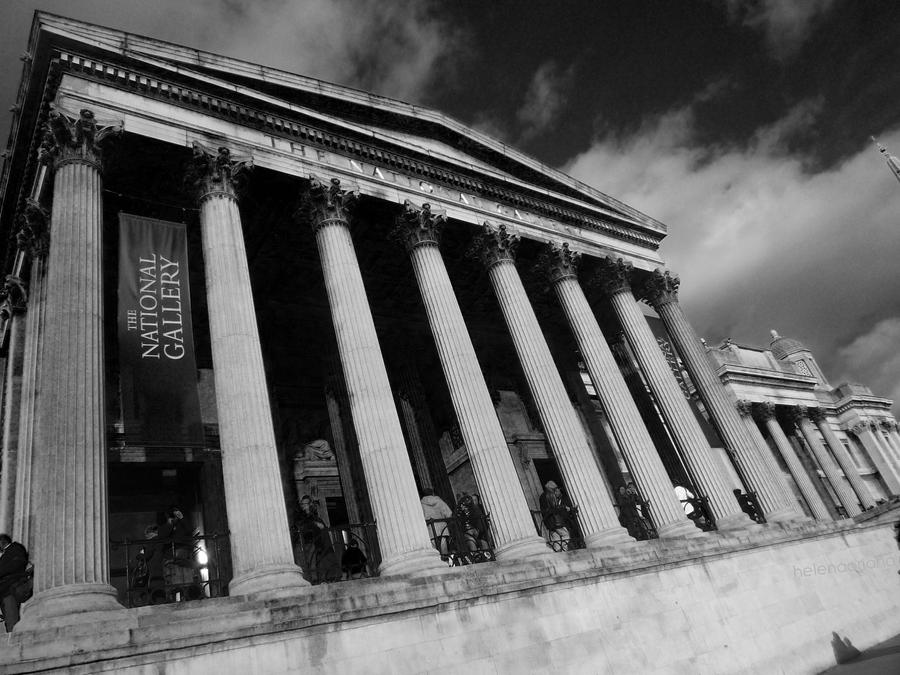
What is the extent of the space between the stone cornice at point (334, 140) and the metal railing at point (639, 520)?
935 cm

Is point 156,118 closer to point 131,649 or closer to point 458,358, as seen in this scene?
point 458,358

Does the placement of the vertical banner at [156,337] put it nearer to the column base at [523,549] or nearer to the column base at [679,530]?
the column base at [523,549]

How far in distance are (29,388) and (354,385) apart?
23.0 ft

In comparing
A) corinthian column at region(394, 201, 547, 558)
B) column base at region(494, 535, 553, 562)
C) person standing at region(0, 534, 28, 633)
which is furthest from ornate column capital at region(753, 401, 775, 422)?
person standing at region(0, 534, 28, 633)

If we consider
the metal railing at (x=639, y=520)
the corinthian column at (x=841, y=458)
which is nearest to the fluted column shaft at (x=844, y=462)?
the corinthian column at (x=841, y=458)

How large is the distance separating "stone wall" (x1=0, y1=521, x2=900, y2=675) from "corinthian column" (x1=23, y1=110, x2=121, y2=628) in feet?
2.78

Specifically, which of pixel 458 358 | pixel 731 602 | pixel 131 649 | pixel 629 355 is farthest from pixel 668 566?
pixel 629 355

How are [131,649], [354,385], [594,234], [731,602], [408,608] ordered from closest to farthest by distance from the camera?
1. [131,649]
2. [408,608]
3. [354,385]
4. [731,602]
5. [594,234]

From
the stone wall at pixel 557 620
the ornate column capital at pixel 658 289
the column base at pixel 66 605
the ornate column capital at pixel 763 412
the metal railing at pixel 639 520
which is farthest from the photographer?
the ornate column capital at pixel 763 412

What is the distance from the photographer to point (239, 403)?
34.4 ft

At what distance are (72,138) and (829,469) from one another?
133 feet

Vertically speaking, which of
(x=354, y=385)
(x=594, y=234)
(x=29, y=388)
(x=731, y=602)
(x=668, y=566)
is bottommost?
(x=731, y=602)

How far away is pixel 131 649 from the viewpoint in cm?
694

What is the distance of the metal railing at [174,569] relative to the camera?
10188mm
